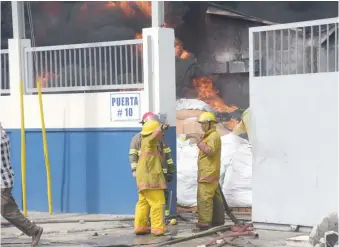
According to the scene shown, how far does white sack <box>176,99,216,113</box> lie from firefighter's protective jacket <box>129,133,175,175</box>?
4277 millimetres

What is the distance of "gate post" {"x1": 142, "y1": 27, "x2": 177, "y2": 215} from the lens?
38.5 feet

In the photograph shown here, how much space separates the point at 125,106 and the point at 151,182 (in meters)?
2.33

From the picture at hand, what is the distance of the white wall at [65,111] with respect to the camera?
1230 centimetres

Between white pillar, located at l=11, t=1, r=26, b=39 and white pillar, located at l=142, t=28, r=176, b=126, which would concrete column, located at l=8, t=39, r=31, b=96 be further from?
white pillar, located at l=142, t=28, r=176, b=126

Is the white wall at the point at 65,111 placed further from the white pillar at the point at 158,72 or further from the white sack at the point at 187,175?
A: the white sack at the point at 187,175

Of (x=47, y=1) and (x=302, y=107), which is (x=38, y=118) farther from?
(x=47, y=1)

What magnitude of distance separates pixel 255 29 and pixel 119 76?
287 cm

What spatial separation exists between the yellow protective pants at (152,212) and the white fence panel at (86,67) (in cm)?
249

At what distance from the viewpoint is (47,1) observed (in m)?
18.8

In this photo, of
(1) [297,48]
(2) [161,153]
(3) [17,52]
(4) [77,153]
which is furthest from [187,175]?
(3) [17,52]

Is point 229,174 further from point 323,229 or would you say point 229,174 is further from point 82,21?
point 82,21

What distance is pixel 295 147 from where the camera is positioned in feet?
33.0

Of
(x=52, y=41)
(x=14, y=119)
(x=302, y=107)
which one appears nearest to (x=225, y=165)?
(x=302, y=107)

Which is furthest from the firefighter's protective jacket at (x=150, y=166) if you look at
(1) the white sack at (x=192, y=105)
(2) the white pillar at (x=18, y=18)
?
(1) the white sack at (x=192, y=105)
